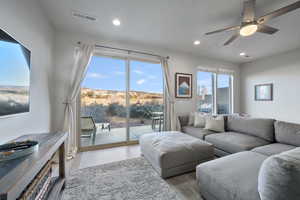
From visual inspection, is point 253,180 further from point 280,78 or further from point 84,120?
point 280,78

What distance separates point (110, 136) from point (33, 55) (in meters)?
2.34

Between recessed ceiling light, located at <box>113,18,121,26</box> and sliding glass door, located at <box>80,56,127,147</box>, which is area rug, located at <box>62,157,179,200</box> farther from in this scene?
recessed ceiling light, located at <box>113,18,121,26</box>

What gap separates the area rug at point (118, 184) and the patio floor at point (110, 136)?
3.52 feet

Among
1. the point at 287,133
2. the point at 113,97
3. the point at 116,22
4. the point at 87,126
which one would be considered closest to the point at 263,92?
the point at 287,133

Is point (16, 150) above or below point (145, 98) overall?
below

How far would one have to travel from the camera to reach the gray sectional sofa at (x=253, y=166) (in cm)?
83

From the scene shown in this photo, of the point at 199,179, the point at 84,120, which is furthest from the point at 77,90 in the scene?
the point at 199,179

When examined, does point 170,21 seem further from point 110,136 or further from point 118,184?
point 110,136

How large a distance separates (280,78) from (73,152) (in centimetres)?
626

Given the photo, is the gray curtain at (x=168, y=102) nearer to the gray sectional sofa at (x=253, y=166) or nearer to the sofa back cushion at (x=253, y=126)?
the gray sectional sofa at (x=253, y=166)

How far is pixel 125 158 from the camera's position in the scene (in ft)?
8.60

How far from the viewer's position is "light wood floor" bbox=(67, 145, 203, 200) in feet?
5.36

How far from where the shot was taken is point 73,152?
2.69 metres

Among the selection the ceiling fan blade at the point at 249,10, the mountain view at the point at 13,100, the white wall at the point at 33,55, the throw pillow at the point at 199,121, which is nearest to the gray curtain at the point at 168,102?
the throw pillow at the point at 199,121
